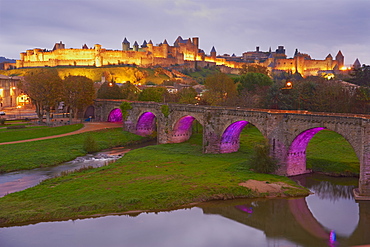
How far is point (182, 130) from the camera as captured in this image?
5444 cm

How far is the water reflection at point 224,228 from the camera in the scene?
2223cm

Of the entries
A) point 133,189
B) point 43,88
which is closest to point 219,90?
point 43,88

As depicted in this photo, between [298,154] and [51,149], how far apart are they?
3126 cm

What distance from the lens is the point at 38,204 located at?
26500 millimetres

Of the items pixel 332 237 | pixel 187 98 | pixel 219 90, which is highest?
pixel 219 90

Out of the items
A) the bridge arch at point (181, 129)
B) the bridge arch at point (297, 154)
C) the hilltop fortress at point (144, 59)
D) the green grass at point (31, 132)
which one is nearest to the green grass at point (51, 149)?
the green grass at point (31, 132)

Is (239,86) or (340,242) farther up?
(239,86)

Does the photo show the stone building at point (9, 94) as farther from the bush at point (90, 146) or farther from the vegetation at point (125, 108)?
the bush at point (90, 146)

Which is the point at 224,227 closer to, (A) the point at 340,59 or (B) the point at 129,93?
(B) the point at 129,93

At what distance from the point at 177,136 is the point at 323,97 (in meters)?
23.6

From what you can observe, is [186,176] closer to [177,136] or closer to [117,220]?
[117,220]

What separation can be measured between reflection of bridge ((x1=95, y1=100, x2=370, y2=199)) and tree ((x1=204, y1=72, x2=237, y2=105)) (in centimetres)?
1475

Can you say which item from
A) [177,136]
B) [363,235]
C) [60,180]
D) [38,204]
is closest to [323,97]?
[177,136]

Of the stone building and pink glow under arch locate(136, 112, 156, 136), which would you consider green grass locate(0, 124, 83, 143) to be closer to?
pink glow under arch locate(136, 112, 156, 136)
